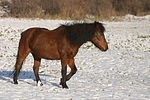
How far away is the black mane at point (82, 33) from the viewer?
29.8 feet

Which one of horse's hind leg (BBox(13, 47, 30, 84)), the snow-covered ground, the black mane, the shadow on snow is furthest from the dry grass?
the black mane

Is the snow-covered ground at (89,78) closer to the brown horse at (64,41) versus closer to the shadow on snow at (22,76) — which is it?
the shadow on snow at (22,76)

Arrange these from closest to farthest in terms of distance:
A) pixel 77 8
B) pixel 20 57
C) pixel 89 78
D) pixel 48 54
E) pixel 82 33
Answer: pixel 82 33
pixel 48 54
pixel 20 57
pixel 89 78
pixel 77 8

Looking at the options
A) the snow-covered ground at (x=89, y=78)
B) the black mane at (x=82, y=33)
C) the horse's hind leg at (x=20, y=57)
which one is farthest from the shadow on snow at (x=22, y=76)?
the black mane at (x=82, y=33)

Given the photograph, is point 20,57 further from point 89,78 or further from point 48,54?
point 89,78

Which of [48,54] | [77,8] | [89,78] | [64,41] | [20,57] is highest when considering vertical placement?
[64,41]

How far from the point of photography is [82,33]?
911cm

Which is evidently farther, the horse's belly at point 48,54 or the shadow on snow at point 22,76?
the shadow on snow at point 22,76

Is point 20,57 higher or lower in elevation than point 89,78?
higher

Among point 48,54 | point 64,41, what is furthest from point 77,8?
point 64,41

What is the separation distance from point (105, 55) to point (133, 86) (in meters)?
6.95

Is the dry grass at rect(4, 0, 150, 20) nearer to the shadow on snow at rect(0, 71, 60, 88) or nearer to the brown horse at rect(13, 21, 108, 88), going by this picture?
the shadow on snow at rect(0, 71, 60, 88)

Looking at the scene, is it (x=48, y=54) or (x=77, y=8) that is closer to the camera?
(x=48, y=54)

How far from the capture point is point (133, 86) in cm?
989
